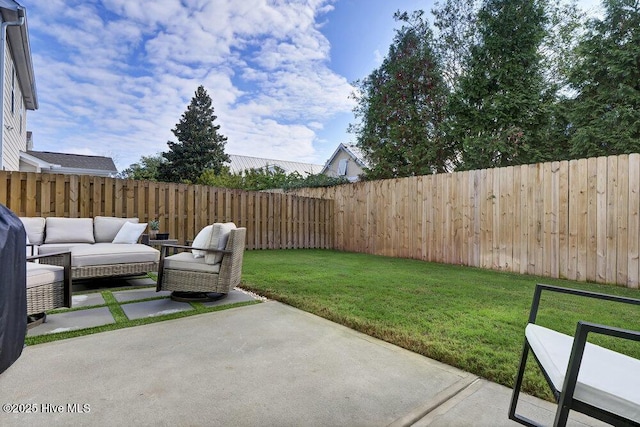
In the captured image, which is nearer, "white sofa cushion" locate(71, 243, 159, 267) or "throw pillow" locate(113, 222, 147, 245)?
"white sofa cushion" locate(71, 243, 159, 267)

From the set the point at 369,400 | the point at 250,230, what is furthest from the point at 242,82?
the point at 369,400

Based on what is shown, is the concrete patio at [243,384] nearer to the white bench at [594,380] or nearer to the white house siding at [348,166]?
the white bench at [594,380]

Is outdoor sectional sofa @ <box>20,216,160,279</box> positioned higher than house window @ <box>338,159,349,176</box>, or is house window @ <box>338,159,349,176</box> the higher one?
house window @ <box>338,159,349,176</box>

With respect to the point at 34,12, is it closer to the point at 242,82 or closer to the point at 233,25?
the point at 233,25

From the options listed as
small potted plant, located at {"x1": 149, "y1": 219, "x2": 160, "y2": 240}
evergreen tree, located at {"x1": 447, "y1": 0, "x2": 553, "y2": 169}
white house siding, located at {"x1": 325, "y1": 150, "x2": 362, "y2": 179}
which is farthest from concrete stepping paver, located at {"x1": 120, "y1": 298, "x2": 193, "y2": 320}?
white house siding, located at {"x1": 325, "y1": 150, "x2": 362, "y2": 179}

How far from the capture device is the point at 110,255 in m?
3.96

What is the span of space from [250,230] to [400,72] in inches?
306

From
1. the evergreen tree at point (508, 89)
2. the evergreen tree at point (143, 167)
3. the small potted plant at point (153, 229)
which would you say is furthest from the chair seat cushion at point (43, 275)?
the evergreen tree at point (143, 167)

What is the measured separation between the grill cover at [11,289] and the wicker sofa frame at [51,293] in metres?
0.99

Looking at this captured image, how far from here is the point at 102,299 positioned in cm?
348

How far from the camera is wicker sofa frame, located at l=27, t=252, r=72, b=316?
2.52 metres

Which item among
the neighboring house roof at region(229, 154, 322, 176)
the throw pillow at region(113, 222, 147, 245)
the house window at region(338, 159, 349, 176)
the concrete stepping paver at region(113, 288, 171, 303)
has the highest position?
the neighboring house roof at region(229, 154, 322, 176)

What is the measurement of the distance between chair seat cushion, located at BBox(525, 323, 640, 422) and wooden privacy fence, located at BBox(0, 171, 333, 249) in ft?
22.9

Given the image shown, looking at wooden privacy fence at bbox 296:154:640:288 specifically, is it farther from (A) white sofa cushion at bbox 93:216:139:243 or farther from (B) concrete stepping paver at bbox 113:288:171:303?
A: (A) white sofa cushion at bbox 93:216:139:243
